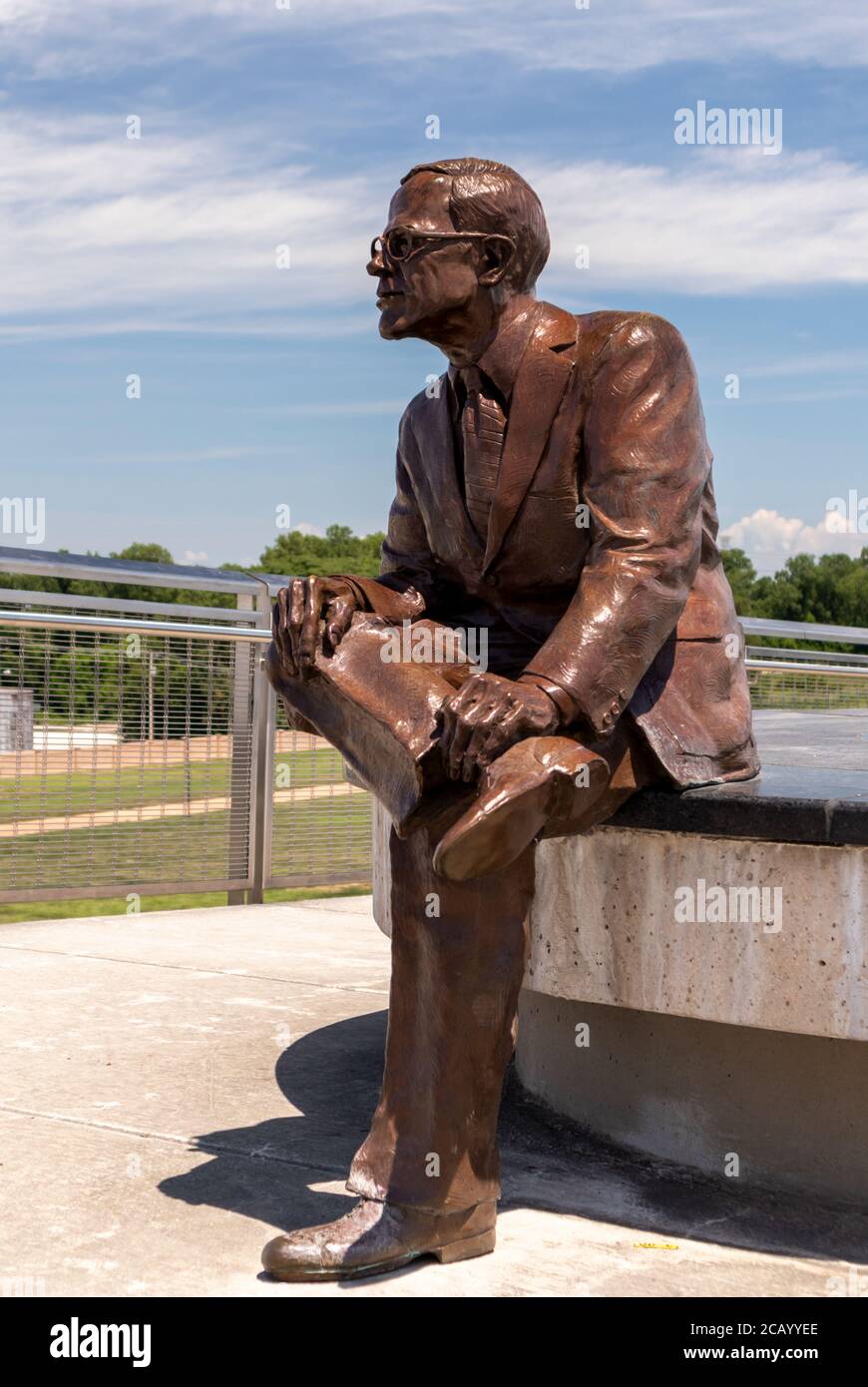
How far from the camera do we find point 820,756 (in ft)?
16.2

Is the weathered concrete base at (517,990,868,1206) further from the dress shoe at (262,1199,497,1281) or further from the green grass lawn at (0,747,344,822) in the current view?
the green grass lawn at (0,747,344,822)

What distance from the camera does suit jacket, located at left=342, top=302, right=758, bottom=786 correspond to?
309 centimetres

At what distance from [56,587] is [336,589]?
5570 millimetres

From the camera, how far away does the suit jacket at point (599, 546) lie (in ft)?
10.1

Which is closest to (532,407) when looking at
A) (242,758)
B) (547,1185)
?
(547,1185)

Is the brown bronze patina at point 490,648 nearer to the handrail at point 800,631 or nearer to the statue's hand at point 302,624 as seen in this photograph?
the statue's hand at point 302,624

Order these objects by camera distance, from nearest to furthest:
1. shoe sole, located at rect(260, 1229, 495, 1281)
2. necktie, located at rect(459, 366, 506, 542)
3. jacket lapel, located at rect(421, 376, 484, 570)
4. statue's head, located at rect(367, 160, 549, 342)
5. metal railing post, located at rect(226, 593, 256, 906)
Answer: shoe sole, located at rect(260, 1229, 495, 1281) → statue's head, located at rect(367, 160, 549, 342) → necktie, located at rect(459, 366, 506, 542) → jacket lapel, located at rect(421, 376, 484, 570) → metal railing post, located at rect(226, 593, 256, 906)

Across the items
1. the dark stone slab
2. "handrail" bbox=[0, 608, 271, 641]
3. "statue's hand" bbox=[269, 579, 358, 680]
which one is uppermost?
"handrail" bbox=[0, 608, 271, 641]

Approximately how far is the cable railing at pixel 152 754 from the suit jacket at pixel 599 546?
3081 millimetres

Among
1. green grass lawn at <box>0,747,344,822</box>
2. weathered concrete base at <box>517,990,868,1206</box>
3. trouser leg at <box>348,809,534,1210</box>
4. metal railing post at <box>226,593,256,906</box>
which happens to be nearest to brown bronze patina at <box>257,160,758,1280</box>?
trouser leg at <box>348,809,534,1210</box>

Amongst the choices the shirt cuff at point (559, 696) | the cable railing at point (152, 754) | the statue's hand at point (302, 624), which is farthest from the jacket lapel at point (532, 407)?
the cable railing at point (152, 754)
